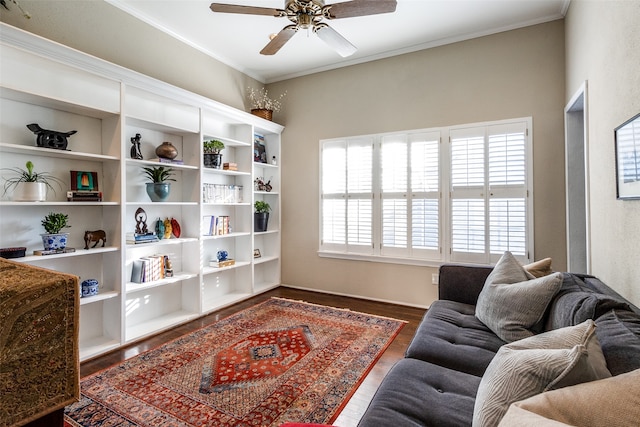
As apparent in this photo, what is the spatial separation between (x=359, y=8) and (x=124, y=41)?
2326mm

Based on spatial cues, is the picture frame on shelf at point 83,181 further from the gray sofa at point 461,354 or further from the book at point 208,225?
the gray sofa at point 461,354

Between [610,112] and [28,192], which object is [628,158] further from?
[28,192]

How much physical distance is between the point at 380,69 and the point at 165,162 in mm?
2780

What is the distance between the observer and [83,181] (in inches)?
106

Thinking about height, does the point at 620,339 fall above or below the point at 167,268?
above

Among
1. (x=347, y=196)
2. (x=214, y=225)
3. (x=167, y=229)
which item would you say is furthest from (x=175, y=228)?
(x=347, y=196)

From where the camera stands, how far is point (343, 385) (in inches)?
86.7

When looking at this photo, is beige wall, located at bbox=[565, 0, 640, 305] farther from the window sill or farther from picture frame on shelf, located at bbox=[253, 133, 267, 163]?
picture frame on shelf, located at bbox=[253, 133, 267, 163]

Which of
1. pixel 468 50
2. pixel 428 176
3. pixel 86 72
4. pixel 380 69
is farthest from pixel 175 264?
pixel 468 50

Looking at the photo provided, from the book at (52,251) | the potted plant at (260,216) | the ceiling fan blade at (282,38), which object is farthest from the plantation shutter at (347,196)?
the book at (52,251)

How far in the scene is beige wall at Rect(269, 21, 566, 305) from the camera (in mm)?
3252

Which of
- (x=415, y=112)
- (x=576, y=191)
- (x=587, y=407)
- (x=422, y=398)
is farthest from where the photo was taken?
(x=415, y=112)

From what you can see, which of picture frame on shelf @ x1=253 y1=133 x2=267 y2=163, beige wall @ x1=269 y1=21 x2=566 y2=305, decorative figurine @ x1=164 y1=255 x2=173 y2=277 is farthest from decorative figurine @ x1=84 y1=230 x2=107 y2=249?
beige wall @ x1=269 y1=21 x2=566 y2=305

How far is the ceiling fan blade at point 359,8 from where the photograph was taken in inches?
84.3
